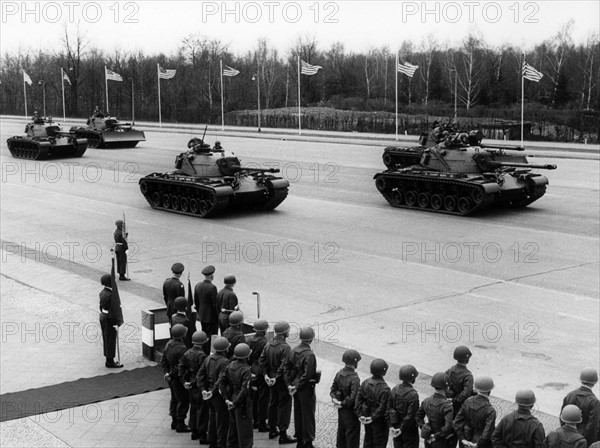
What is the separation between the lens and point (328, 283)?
18.6 m

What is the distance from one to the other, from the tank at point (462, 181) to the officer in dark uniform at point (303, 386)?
17.2 meters

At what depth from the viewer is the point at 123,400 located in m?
11.8

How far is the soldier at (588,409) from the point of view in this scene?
8984 mm

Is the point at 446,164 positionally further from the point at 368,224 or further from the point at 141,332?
the point at 141,332

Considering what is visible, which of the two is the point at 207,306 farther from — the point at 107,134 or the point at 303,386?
the point at 107,134

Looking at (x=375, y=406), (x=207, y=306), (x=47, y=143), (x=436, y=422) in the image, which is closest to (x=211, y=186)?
(x=207, y=306)

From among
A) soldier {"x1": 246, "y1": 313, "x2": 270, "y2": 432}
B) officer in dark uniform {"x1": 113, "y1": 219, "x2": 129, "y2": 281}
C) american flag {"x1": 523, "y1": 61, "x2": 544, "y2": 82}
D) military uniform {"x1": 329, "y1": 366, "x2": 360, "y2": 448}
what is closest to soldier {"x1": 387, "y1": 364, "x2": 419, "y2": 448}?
military uniform {"x1": 329, "y1": 366, "x2": 360, "y2": 448}

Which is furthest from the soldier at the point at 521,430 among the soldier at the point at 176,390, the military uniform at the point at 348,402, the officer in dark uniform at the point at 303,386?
the soldier at the point at 176,390

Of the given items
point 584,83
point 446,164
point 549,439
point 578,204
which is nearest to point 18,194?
point 446,164

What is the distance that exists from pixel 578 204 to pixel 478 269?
11.2 metres

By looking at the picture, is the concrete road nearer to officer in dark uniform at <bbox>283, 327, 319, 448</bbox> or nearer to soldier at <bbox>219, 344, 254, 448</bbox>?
officer in dark uniform at <bbox>283, 327, 319, 448</bbox>

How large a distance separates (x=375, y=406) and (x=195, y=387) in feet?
7.75

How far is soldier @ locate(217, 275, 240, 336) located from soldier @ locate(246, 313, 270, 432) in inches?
71.7

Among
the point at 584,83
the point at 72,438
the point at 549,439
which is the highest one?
the point at 584,83
